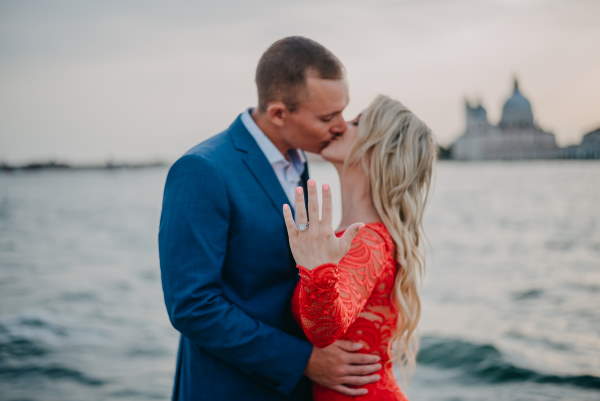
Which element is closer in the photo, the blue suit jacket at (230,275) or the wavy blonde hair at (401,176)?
the blue suit jacket at (230,275)

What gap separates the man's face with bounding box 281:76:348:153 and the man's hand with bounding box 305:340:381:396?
106 centimetres

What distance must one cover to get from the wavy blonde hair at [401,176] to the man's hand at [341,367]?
34 centimetres

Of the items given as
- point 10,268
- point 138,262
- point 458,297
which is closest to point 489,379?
point 458,297

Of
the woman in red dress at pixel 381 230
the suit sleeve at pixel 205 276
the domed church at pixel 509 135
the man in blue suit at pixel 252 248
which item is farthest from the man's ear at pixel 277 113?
the domed church at pixel 509 135

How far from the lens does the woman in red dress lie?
255cm

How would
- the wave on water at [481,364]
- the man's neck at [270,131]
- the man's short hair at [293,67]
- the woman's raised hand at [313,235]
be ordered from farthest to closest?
the wave on water at [481,364] → the man's neck at [270,131] → the man's short hair at [293,67] → the woman's raised hand at [313,235]

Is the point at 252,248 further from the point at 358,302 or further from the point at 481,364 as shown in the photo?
the point at 481,364

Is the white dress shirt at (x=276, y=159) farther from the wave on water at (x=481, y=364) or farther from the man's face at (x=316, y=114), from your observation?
the wave on water at (x=481, y=364)

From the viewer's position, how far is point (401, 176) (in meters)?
2.91

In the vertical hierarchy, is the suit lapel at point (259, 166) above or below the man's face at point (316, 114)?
below

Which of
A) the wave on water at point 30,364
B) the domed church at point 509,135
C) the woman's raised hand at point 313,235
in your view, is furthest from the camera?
the domed church at point 509,135

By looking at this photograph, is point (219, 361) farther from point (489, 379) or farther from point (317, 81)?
Answer: point (489, 379)

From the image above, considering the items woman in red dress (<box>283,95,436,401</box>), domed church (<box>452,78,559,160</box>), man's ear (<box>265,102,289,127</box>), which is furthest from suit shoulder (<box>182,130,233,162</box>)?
domed church (<box>452,78,559,160</box>)

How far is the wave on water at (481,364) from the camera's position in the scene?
7.33 m
